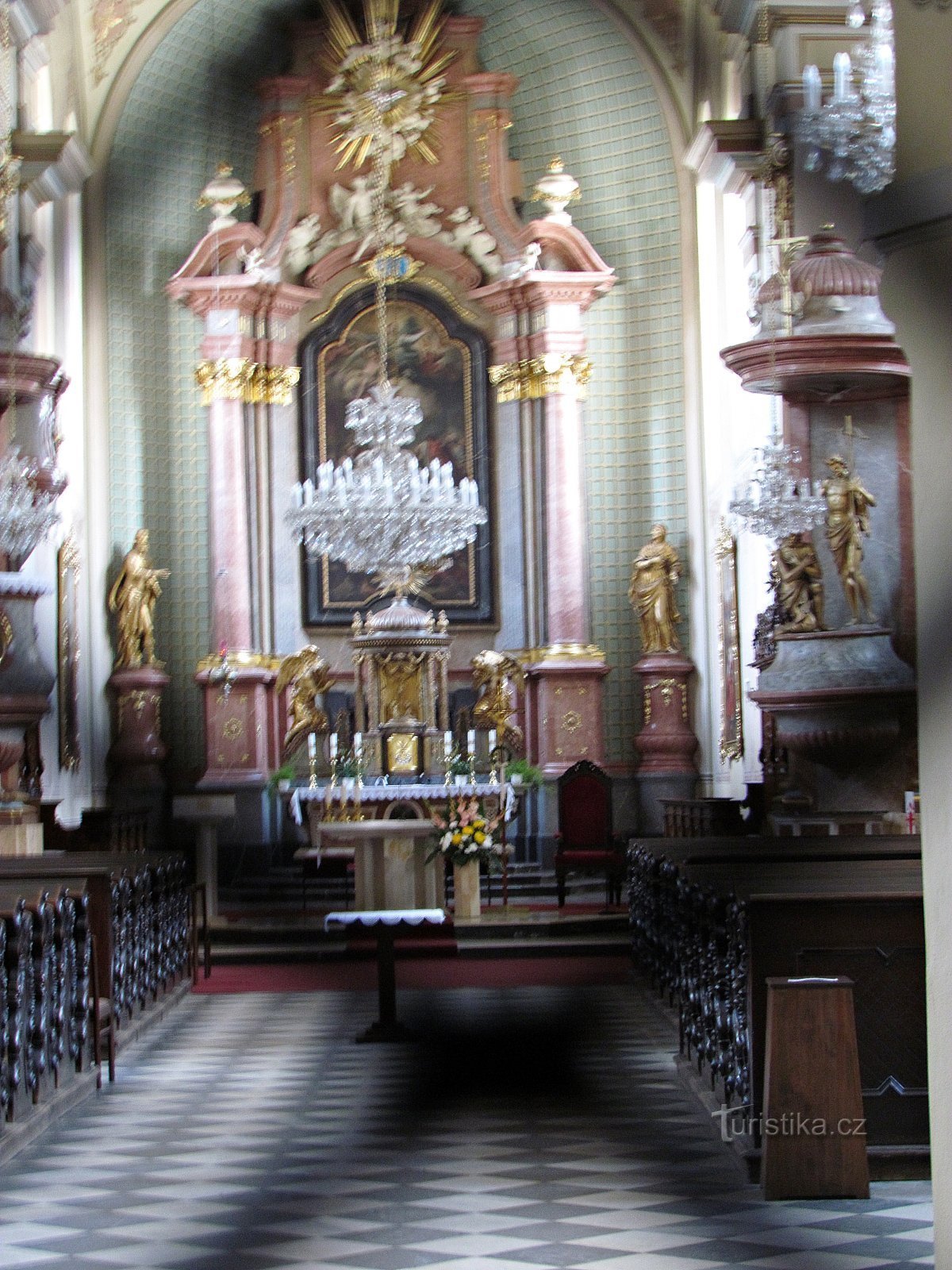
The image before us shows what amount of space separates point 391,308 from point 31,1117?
12.7 m

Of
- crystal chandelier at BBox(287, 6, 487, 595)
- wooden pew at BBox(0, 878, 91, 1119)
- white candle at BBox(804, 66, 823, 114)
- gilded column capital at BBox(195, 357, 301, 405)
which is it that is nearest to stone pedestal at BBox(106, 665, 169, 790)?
gilded column capital at BBox(195, 357, 301, 405)

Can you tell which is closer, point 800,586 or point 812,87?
point 812,87

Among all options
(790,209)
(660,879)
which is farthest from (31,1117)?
(790,209)

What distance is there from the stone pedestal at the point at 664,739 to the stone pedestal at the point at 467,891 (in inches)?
161

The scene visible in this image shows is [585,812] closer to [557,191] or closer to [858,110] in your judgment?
[557,191]

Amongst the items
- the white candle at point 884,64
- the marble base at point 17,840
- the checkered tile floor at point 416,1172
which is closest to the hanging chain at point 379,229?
the marble base at point 17,840

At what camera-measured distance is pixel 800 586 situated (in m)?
12.2

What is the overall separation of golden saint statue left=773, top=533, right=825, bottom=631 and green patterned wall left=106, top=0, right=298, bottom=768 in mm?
7632

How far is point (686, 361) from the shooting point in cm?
1814

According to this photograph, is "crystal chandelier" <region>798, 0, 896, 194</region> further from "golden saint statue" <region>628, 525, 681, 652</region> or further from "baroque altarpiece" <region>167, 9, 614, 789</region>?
"baroque altarpiece" <region>167, 9, 614, 789</region>

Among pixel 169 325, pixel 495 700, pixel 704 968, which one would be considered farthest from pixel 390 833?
pixel 169 325

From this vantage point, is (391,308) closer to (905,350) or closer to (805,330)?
(805,330)

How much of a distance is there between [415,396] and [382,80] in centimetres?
305

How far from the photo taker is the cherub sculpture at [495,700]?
57.5 ft
